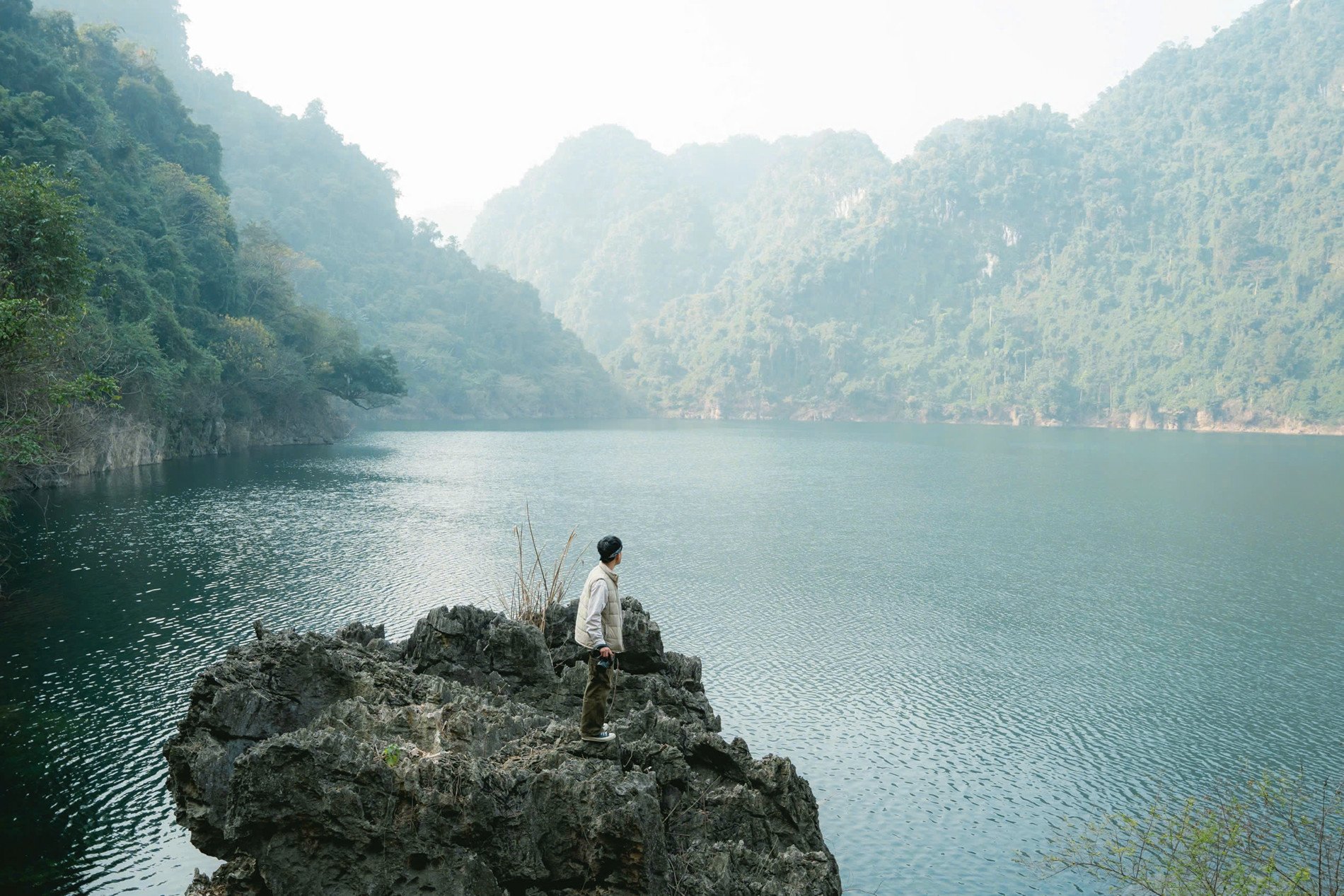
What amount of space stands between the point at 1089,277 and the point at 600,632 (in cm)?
14715

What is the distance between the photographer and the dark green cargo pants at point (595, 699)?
775cm

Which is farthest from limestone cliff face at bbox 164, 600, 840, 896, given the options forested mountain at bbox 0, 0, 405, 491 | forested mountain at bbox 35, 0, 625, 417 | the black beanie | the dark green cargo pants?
forested mountain at bbox 35, 0, 625, 417

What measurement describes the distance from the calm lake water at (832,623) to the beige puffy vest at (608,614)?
15.0 feet

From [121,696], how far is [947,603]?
17843 millimetres

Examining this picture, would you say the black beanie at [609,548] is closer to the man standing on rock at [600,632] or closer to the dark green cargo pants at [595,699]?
the man standing on rock at [600,632]

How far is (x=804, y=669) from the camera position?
17234mm

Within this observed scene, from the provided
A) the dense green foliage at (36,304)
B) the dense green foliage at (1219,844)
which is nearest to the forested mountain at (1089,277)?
the dense green foliage at (1219,844)

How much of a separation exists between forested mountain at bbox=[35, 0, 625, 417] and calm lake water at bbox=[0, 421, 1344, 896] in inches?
2448

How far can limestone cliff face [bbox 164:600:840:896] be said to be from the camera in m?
6.54

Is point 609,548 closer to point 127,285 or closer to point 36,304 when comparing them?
point 36,304

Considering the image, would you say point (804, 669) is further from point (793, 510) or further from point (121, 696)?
point (793, 510)

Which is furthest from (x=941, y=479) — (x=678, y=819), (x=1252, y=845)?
(x=678, y=819)

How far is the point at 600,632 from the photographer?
25.4ft

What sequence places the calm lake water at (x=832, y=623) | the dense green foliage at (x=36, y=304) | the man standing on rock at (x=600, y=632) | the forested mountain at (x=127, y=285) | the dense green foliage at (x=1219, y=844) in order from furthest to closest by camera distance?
the forested mountain at (x=127, y=285), the dense green foliage at (x=36, y=304), the calm lake water at (x=832, y=623), the dense green foliage at (x=1219, y=844), the man standing on rock at (x=600, y=632)
